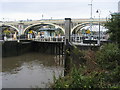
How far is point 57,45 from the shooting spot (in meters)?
25.5

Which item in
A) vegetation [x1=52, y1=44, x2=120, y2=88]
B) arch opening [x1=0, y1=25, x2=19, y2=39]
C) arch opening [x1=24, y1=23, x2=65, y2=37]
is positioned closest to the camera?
vegetation [x1=52, y1=44, x2=120, y2=88]

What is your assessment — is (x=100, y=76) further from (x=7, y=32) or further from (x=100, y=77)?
(x=7, y=32)

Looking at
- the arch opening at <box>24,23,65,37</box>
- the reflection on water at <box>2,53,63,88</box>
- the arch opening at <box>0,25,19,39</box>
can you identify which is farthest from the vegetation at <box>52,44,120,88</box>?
the arch opening at <box>0,25,19,39</box>

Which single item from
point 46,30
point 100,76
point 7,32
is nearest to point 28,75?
point 100,76

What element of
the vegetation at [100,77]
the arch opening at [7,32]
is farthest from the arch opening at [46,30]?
the vegetation at [100,77]

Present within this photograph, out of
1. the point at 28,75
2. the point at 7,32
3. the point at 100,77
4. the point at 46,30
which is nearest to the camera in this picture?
the point at 100,77

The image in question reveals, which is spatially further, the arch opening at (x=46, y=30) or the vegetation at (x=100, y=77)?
the arch opening at (x=46, y=30)

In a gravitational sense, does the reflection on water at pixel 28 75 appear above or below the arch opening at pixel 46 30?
below

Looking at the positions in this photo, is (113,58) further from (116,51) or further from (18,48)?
(18,48)

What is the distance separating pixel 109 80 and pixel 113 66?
0.85 meters

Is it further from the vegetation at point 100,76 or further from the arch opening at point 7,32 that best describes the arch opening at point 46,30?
the vegetation at point 100,76

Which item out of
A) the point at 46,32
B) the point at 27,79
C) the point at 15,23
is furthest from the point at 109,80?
the point at 15,23

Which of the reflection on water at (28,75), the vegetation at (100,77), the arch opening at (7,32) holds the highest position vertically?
the arch opening at (7,32)

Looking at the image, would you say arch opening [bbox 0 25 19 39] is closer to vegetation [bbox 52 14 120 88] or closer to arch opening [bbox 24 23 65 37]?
arch opening [bbox 24 23 65 37]
